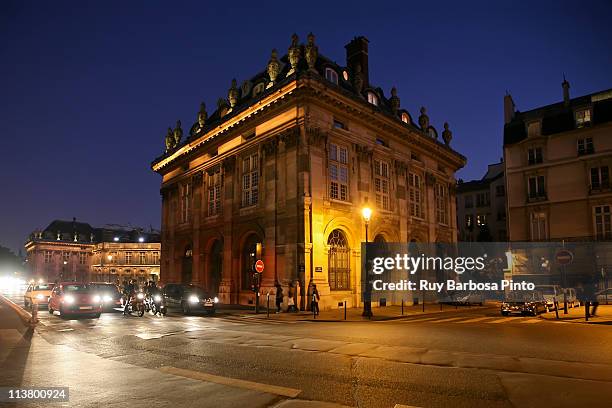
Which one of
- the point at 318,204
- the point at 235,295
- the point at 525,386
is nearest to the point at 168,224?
the point at 235,295

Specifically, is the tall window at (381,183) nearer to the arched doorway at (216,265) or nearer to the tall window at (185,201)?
the arched doorway at (216,265)

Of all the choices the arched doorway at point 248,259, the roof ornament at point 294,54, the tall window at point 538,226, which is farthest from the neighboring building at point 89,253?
the roof ornament at point 294,54

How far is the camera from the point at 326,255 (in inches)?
1096

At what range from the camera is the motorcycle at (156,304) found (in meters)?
24.6

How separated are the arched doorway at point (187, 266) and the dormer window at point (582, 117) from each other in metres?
37.1

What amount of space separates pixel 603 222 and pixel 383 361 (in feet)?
127

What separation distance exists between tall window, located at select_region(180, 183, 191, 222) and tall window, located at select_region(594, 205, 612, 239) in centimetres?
3597

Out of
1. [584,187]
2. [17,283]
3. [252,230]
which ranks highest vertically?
[584,187]

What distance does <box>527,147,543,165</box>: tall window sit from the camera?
44.4 metres

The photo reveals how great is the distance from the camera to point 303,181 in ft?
89.8

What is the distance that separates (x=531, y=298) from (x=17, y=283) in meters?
130

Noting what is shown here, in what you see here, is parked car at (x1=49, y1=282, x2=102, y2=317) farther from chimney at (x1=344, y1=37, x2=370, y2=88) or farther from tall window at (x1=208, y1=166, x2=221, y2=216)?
chimney at (x1=344, y1=37, x2=370, y2=88)

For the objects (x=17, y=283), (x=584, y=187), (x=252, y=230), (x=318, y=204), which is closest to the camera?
(x=318, y=204)

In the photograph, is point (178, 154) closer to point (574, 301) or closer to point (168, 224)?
point (168, 224)
